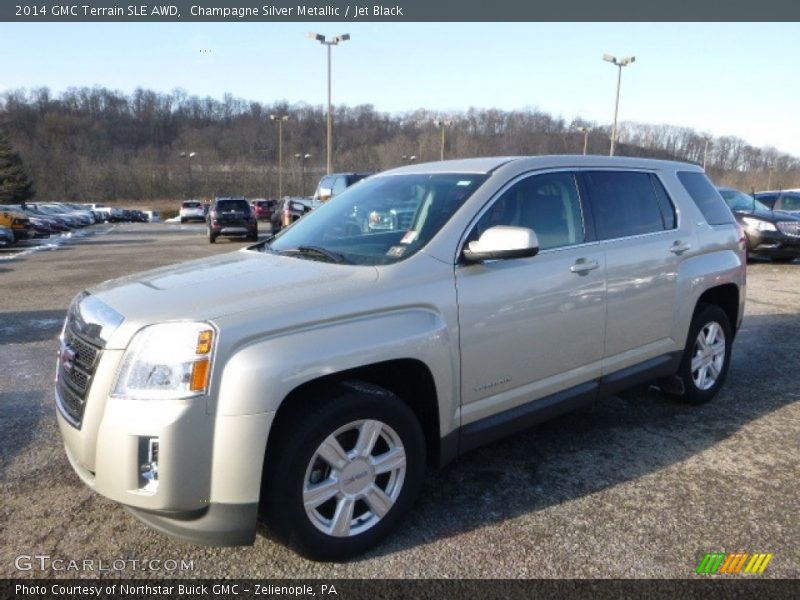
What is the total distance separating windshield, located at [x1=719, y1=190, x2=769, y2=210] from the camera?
1479 centimetres

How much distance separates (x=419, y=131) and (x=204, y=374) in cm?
10243

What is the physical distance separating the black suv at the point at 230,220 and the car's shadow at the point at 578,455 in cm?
1915

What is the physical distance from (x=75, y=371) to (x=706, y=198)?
15.0 ft

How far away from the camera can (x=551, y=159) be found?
3783 mm

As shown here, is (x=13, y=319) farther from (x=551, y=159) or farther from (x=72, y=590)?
(x=551, y=159)

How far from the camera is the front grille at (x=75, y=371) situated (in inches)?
101

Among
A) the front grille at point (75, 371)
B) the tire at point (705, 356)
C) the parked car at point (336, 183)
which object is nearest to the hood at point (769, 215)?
the parked car at point (336, 183)

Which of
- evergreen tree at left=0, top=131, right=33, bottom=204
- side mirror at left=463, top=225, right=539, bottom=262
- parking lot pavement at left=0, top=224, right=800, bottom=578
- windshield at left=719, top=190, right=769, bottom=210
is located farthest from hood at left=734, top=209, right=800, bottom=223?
evergreen tree at left=0, top=131, right=33, bottom=204

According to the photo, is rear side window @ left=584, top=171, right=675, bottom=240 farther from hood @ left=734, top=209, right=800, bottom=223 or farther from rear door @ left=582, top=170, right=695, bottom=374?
hood @ left=734, top=209, right=800, bottom=223

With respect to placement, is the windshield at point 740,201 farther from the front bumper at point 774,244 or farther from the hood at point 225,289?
the hood at point 225,289

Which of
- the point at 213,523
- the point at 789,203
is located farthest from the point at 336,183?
the point at 213,523

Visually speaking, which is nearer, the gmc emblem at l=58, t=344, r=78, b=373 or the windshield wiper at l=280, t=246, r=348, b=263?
the gmc emblem at l=58, t=344, r=78, b=373

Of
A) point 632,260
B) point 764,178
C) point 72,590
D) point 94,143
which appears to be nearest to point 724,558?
point 632,260

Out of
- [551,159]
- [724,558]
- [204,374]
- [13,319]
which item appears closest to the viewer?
[204,374]
